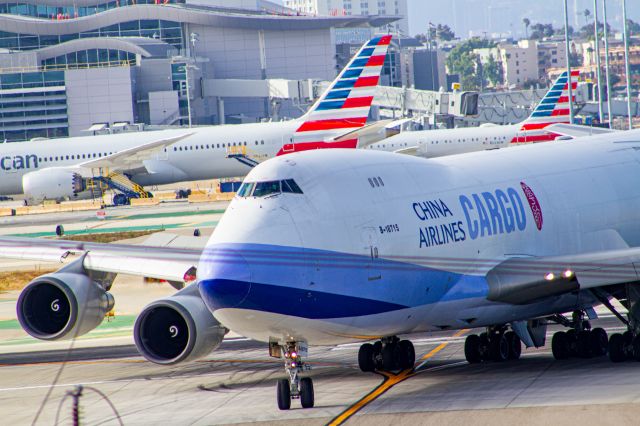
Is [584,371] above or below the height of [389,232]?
below

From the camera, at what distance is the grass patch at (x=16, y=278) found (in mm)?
48719

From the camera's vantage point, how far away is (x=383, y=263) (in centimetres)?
2323

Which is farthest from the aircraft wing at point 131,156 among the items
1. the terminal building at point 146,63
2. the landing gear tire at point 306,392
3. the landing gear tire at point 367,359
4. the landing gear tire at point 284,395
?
the landing gear tire at point 306,392

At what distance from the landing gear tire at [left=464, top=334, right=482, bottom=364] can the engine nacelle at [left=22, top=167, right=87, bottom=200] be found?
Result: 56745 mm

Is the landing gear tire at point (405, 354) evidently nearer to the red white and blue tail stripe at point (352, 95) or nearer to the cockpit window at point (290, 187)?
the cockpit window at point (290, 187)

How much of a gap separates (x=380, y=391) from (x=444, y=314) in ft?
6.91

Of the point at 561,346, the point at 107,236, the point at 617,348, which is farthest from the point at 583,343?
the point at 107,236

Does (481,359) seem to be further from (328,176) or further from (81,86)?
(81,86)

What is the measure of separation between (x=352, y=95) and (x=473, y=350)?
42448mm

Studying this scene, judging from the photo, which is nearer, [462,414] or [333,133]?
[462,414]

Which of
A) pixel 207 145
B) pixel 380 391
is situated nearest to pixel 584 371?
pixel 380 391

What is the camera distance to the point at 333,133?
234ft

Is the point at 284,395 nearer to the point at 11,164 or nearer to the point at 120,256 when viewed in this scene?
the point at 120,256

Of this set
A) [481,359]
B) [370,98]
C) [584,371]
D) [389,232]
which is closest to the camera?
[389,232]
